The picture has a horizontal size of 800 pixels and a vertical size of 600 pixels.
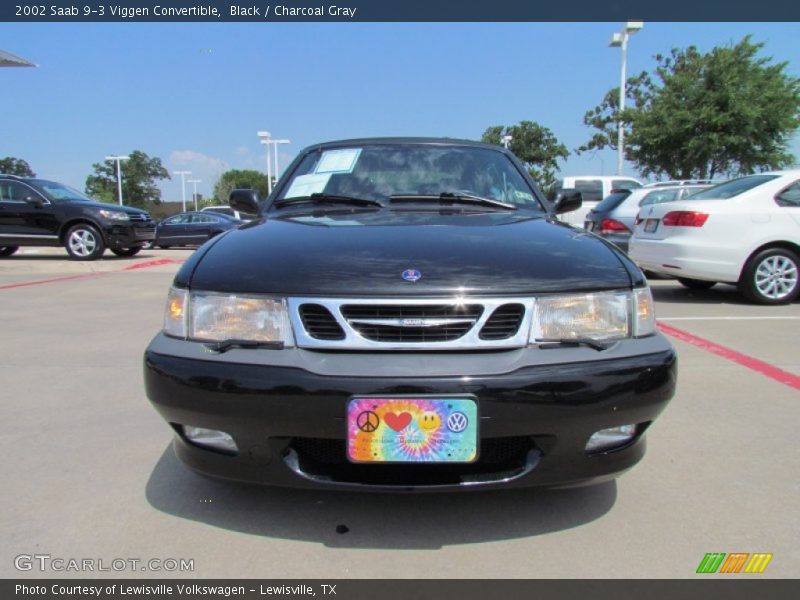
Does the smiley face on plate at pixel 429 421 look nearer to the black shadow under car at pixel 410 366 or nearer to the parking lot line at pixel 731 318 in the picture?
the black shadow under car at pixel 410 366

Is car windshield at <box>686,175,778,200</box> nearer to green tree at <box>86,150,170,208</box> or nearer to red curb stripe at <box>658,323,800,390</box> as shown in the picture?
red curb stripe at <box>658,323,800,390</box>

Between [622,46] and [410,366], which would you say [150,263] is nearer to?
[410,366]

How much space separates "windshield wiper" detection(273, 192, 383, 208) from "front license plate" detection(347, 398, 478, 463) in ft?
4.70

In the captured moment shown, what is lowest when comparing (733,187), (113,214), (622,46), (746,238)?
(746,238)

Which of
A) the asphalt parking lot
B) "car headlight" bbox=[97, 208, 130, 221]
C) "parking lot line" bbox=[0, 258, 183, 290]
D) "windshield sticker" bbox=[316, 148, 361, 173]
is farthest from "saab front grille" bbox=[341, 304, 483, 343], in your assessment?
"car headlight" bbox=[97, 208, 130, 221]

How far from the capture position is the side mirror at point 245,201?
353cm

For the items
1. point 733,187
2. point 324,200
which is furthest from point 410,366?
point 733,187

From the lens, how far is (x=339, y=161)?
11.5 ft

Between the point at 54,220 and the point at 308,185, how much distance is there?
34.7 ft

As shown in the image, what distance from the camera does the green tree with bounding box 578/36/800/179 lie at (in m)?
17.8

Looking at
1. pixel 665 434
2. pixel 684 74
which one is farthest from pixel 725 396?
pixel 684 74

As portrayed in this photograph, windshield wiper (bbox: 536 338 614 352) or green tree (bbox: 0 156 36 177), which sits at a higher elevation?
green tree (bbox: 0 156 36 177)

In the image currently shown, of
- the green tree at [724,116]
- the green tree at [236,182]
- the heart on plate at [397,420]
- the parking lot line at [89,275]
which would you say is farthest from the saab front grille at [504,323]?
the green tree at [236,182]
